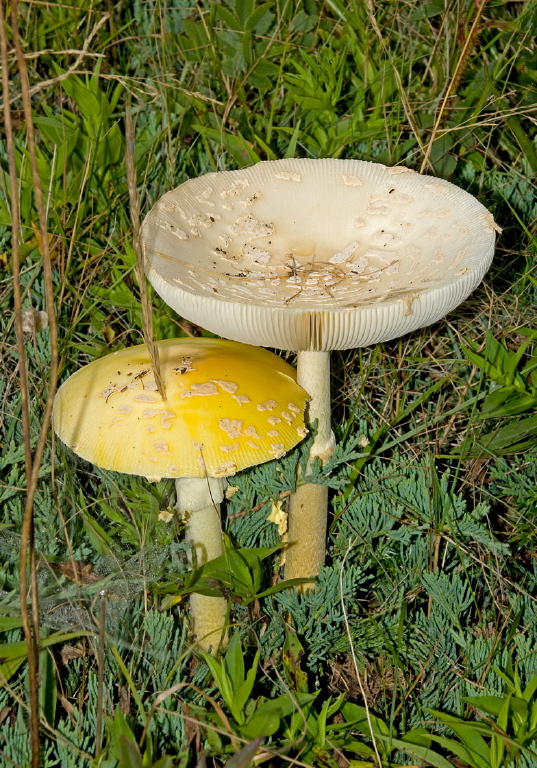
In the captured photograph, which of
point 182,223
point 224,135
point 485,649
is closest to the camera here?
point 485,649

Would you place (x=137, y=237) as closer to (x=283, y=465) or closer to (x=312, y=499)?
(x=283, y=465)

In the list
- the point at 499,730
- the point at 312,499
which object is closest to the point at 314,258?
the point at 312,499

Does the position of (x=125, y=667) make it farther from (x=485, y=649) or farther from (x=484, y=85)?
(x=484, y=85)

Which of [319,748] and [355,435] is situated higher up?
[355,435]

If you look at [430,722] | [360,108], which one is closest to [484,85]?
[360,108]

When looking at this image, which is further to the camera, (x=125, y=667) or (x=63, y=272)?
(x=63, y=272)

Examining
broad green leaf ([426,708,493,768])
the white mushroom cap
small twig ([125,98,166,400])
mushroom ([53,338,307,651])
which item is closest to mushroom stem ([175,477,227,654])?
mushroom ([53,338,307,651])

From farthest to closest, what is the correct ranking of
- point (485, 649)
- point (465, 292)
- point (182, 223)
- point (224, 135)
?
point (224, 135) < point (182, 223) < point (485, 649) < point (465, 292)
